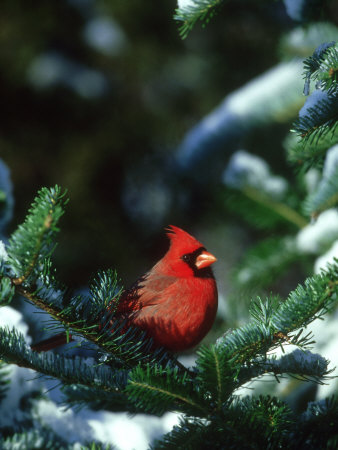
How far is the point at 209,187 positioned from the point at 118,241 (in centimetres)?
95

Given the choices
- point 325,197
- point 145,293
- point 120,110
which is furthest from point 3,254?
point 120,110

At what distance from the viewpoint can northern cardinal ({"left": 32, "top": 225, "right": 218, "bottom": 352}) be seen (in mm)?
1907

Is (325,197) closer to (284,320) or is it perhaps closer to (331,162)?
(331,162)

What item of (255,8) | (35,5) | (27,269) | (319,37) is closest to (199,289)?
(27,269)

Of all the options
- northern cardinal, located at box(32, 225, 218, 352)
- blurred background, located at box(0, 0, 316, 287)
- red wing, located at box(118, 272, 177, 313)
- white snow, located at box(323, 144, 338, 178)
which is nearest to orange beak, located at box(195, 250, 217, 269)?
northern cardinal, located at box(32, 225, 218, 352)

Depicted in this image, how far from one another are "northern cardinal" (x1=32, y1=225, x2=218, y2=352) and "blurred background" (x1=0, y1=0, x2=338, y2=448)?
0.52 m

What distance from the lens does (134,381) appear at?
1225mm

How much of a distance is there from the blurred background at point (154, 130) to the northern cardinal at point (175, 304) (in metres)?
0.52

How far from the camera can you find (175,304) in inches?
78.7

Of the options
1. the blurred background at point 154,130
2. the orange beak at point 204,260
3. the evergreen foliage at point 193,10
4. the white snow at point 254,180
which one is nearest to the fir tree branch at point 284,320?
the orange beak at point 204,260

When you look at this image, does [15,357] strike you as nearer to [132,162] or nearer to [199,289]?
[199,289]

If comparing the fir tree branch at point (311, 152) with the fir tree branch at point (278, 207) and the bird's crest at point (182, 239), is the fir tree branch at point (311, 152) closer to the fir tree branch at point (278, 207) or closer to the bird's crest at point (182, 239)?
the bird's crest at point (182, 239)

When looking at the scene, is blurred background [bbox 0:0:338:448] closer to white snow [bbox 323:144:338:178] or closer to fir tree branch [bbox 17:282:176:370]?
white snow [bbox 323:144:338:178]

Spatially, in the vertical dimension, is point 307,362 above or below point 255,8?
below
